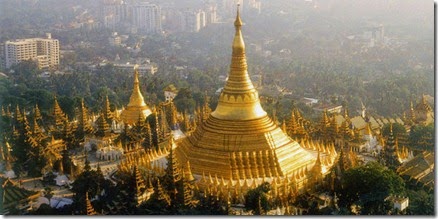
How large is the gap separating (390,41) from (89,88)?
1821 cm

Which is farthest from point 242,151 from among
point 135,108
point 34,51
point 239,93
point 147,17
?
point 147,17

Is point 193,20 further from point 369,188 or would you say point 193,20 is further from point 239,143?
point 369,188

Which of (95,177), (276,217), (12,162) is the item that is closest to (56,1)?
(12,162)

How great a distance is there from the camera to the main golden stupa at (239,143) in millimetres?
9375

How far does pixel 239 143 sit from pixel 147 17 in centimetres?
2827

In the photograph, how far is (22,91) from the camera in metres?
21.0

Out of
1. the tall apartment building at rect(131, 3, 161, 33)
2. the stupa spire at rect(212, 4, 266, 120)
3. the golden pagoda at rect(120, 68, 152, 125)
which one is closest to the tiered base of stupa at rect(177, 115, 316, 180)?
the stupa spire at rect(212, 4, 266, 120)

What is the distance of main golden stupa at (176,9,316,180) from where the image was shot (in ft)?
30.8

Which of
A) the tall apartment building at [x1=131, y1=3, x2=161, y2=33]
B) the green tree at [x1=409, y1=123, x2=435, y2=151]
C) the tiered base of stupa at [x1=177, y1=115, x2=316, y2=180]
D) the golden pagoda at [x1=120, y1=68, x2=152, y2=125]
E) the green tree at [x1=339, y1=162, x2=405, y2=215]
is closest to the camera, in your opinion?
the green tree at [x1=339, y1=162, x2=405, y2=215]

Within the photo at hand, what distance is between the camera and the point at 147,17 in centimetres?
3672

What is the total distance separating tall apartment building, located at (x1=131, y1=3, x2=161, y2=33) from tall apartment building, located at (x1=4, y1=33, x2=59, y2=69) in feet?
16.7

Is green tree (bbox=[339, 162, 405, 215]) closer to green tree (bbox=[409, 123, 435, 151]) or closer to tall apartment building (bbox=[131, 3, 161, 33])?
green tree (bbox=[409, 123, 435, 151])

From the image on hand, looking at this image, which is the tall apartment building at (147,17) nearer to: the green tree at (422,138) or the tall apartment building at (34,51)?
the tall apartment building at (34,51)

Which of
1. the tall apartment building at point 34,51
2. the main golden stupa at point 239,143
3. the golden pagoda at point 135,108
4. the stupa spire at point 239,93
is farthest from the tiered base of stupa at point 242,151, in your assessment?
the tall apartment building at point 34,51
